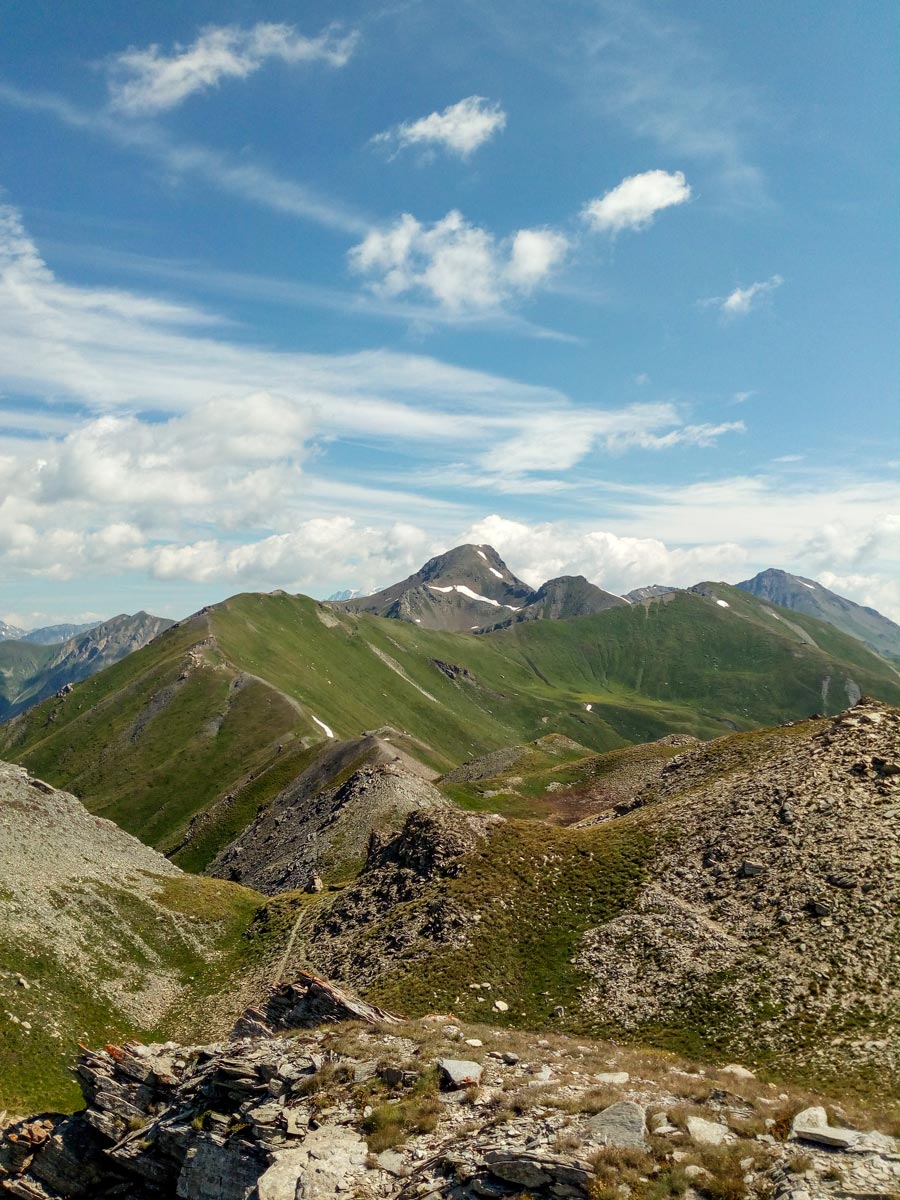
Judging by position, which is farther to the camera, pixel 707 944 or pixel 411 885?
pixel 411 885

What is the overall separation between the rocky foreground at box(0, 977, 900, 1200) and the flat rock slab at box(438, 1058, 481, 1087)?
0.24 feet

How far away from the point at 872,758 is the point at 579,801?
2527 inches

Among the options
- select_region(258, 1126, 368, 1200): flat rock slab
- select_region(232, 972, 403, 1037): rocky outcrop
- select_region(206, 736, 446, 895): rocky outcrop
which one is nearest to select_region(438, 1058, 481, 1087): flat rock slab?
select_region(258, 1126, 368, 1200): flat rock slab

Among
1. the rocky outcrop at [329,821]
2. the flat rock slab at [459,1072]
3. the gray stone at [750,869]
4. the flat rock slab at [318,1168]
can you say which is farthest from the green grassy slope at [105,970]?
the gray stone at [750,869]

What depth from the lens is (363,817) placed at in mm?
100062

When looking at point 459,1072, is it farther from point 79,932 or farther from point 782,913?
point 79,932

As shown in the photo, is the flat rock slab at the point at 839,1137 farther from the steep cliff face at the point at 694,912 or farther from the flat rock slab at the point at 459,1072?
the steep cliff face at the point at 694,912

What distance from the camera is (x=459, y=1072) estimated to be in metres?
25.2

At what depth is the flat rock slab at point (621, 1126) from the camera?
65.0ft

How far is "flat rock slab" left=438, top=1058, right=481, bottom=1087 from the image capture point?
81.6 feet

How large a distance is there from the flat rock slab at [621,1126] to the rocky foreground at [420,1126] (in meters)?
0.05

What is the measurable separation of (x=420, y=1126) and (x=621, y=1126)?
22.4 ft

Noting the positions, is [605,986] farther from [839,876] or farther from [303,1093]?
[303,1093]

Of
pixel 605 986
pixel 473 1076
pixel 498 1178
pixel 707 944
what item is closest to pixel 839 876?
pixel 707 944
